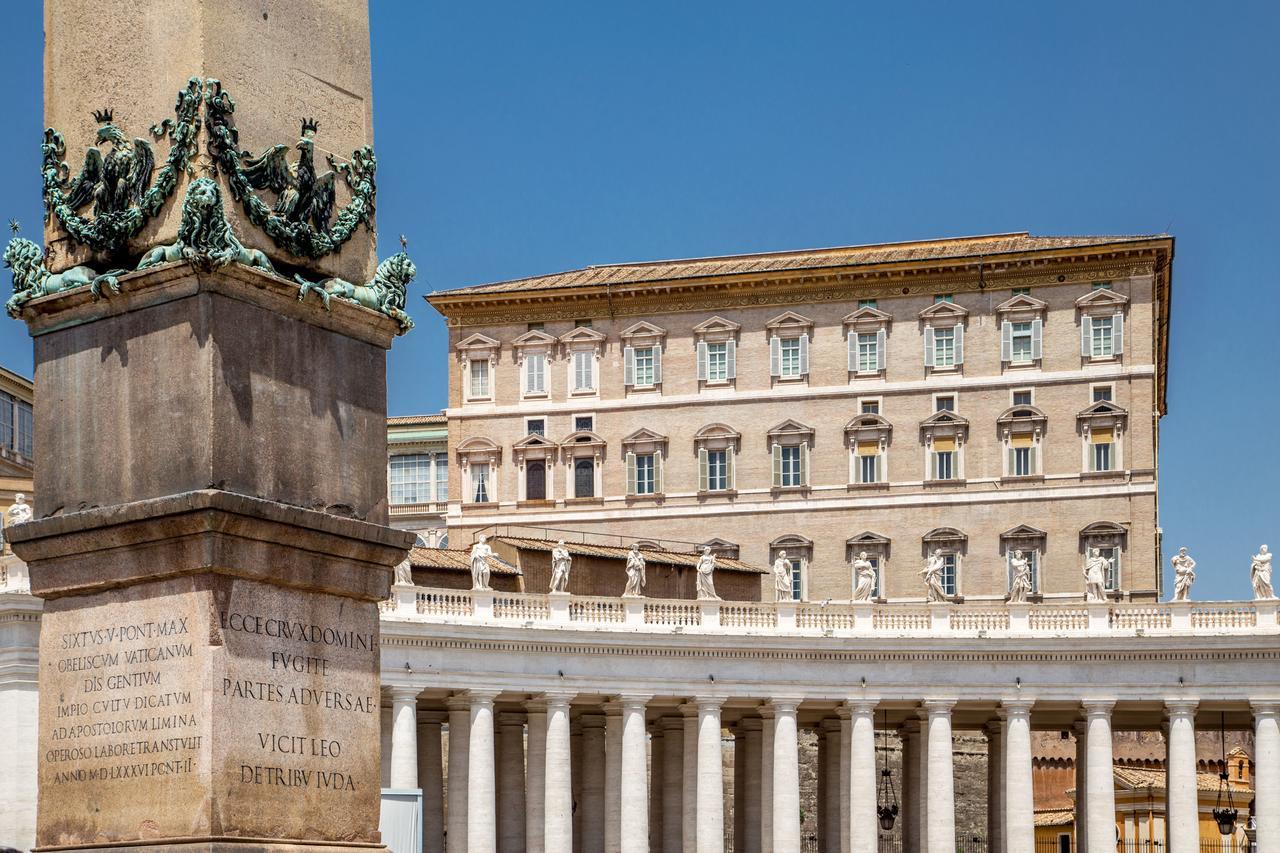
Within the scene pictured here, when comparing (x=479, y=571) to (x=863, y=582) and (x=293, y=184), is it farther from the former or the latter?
(x=293, y=184)

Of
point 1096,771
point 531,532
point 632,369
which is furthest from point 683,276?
point 1096,771

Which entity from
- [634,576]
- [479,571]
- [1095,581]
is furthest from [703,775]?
[1095,581]

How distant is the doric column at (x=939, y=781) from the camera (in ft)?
219

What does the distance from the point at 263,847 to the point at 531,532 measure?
252ft

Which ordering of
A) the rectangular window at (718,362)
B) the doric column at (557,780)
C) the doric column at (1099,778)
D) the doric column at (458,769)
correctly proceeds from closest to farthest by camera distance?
the doric column at (458,769) < the doric column at (557,780) < the doric column at (1099,778) < the rectangular window at (718,362)

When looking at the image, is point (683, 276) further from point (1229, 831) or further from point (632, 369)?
point (1229, 831)

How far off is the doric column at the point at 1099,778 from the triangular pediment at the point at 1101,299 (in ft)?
86.0

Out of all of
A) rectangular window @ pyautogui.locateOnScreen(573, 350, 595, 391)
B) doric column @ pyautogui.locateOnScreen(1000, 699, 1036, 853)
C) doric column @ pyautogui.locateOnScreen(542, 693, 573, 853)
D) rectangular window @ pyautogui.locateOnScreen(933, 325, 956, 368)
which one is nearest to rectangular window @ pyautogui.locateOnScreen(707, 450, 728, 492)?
rectangular window @ pyautogui.locateOnScreen(573, 350, 595, 391)

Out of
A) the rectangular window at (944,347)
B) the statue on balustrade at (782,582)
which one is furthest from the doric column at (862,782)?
the rectangular window at (944,347)

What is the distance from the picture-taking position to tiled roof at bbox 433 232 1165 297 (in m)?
90.4

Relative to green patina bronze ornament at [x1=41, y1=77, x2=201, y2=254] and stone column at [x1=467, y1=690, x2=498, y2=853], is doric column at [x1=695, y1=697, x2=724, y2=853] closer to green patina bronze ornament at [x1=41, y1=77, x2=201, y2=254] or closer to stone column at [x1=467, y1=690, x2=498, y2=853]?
stone column at [x1=467, y1=690, x2=498, y2=853]

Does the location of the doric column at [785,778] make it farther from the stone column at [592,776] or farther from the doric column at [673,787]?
the stone column at [592,776]

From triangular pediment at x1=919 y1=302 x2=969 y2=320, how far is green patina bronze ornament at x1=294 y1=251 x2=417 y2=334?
245 feet

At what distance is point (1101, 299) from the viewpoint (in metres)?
88.8
